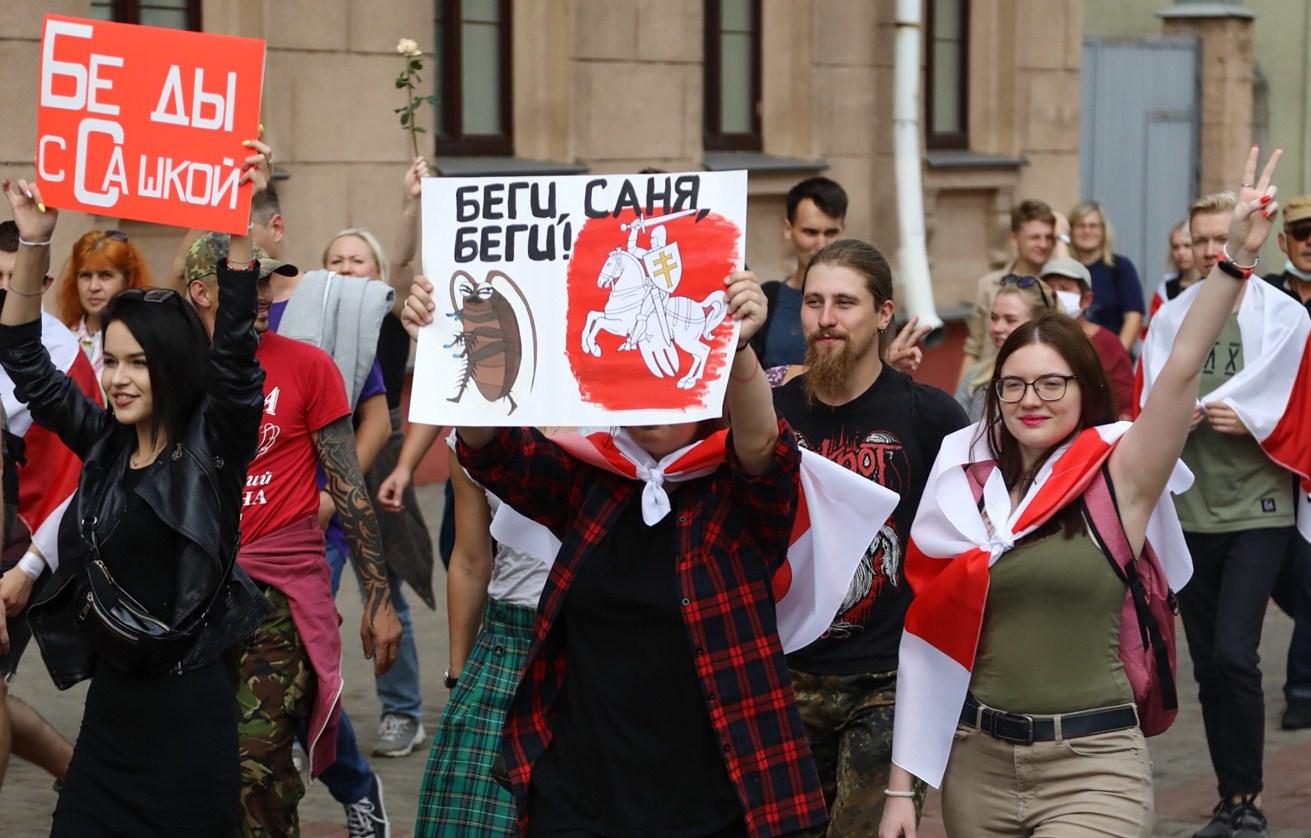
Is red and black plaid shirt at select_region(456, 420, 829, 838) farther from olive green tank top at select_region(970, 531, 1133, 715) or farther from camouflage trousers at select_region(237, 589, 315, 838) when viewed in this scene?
camouflage trousers at select_region(237, 589, 315, 838)

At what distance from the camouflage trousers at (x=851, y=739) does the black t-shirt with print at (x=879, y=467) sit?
38 mm

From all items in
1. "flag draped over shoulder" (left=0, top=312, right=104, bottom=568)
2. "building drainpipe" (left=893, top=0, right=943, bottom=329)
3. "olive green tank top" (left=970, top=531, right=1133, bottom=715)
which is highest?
"building drainpipe" (left=893, top=0, right=943, bottom=329)

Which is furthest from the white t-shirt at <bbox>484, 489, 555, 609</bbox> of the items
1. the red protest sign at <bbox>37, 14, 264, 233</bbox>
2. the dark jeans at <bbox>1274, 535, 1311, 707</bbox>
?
the dark jeans at <bbox>1274, 535, 1311, 707</bbox>

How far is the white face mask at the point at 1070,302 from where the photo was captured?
841 centimetres

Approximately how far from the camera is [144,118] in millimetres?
5242

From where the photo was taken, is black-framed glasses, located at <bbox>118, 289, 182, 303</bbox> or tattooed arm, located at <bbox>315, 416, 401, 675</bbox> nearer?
black-framed glasses, located at <bbox>118, 289, 182, 303</bbox>

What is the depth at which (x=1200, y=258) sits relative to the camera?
7.96m

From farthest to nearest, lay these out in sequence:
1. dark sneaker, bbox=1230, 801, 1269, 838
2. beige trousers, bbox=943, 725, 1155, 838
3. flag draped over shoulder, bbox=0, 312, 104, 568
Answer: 1. dark sneaker, bbox=1230, 801, 1269, 838
2. flag draped over shoulder, bbox=0, 312, 104, 568
3. beige trousers, bbox=943, 725, 1155, 838

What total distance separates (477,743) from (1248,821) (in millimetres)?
2983

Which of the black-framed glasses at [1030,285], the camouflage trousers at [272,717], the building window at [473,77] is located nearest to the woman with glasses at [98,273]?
the camouflage trousers at [272,717]

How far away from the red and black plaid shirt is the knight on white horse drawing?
0.21 m

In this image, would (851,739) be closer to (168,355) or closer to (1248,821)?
(168,355)

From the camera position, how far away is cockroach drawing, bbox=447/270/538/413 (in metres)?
4.45

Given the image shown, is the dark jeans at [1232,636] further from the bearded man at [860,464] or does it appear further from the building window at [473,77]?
the building window at [473,77]
